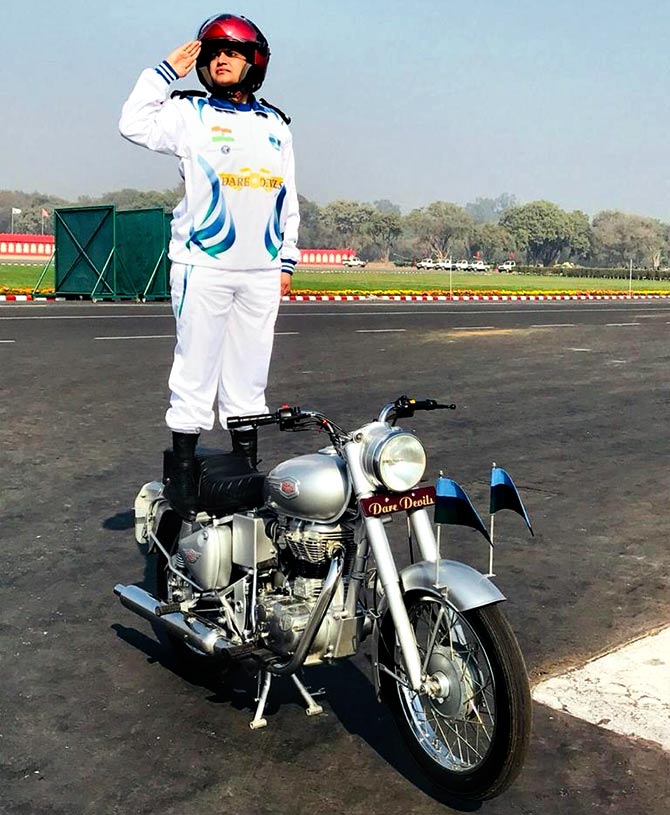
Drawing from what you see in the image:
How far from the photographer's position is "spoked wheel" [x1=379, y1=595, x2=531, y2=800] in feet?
9.58

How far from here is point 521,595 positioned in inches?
198

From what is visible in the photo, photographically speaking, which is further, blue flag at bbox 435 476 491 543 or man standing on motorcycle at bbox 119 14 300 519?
man standing on motorcycle at bbox 119 14 300 519

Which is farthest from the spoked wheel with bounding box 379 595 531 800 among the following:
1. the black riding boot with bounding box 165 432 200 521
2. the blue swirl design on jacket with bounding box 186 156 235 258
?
the blue swirl design on jacket with bounding box 186 156 235 258

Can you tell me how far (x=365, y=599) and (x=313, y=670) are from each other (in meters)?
0.83

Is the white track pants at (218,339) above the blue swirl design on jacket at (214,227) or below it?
below

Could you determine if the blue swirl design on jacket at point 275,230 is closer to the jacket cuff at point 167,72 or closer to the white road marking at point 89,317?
the jacket cuff at point 167,72

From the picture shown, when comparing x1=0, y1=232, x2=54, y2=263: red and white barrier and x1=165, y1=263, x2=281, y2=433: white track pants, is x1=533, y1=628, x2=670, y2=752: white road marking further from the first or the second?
x1=0, y1=232, x2=54, y2=263: red and white barrier

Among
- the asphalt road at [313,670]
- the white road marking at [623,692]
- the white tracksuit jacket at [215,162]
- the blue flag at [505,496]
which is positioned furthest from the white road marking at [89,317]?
the blue flag at [505,496]

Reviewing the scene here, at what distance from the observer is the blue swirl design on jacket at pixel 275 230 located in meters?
4.07

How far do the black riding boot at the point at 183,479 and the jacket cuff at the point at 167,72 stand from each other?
134 cm

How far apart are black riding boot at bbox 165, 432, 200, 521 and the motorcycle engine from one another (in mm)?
567

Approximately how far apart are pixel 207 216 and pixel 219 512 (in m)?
1.11

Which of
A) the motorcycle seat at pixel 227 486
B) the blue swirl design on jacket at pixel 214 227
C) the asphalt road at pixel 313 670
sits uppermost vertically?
the blue swirl design on jacket at pixel 214 227

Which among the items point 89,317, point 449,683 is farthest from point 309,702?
point 89,317
